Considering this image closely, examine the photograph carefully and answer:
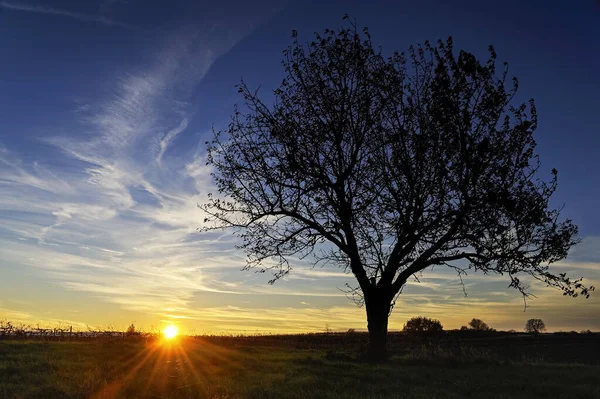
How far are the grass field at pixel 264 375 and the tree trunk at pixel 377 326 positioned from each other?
959mm

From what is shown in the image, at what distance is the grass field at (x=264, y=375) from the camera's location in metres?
15.9

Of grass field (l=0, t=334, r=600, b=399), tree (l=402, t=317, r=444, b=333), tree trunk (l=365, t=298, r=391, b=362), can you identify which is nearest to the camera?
grass field (l=0, t=334, r=600, b=399)

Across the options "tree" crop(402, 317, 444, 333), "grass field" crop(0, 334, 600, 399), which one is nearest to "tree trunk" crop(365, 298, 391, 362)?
"grass field" crop(0, 334, 600, 399)

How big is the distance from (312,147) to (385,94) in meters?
4.54

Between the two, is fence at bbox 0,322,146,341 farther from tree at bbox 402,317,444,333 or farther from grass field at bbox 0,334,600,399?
tree at bbox 402,317,444,333

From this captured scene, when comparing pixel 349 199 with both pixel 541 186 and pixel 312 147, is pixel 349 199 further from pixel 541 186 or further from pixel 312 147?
pixel 541 186

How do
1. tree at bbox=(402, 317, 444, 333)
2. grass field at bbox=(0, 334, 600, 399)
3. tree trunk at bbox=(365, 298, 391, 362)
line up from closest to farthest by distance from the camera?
grass field at bbox=(0, 334, 600, 399) < tree trunk at bbox=(365, 298, 391, 362) < tree at bbox=(402, 317, 444, 333)

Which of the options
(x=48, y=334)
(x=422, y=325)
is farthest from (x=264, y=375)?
(x=422, y=325)

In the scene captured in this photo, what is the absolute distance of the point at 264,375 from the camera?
787 inches

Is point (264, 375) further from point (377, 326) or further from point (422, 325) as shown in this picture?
point (422, 325)

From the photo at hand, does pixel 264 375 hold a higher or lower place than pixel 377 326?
lower

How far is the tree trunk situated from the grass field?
0.96 metres

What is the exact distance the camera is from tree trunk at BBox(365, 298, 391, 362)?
25797mm

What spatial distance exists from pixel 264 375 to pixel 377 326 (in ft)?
26.2
